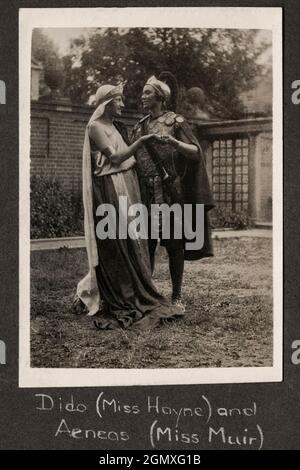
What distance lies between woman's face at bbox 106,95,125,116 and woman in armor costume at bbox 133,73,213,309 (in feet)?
0.40

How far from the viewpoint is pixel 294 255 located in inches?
128

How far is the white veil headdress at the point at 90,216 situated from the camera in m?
3.19

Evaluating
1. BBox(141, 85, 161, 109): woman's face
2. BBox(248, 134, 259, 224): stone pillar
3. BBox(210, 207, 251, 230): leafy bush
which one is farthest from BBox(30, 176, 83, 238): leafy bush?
BBox(248, 134, 259, 224): stone pillar

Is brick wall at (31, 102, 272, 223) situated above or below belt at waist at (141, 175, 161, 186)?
above

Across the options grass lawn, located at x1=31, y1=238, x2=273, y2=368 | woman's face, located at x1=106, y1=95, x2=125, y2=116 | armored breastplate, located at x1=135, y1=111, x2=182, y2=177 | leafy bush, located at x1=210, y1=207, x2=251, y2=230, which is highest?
woman's face, located at x1=106, y1=95, x2=125, y2=116

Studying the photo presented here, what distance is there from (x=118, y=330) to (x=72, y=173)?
2.98ft

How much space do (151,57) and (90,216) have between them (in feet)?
3.09

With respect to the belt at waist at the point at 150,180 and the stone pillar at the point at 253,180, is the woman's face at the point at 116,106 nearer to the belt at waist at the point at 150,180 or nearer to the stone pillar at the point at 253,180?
the belt at waist at the point at 150,180

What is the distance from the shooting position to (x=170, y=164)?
3.22 m

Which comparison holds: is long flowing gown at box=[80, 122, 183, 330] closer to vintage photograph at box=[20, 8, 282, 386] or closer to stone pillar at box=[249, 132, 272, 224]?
vintage photograph at box=[20, 8, 282, 386]

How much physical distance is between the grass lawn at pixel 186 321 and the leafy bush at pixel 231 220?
9 cm

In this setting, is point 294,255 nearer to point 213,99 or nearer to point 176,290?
point 176,290

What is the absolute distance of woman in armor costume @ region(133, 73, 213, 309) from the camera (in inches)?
126

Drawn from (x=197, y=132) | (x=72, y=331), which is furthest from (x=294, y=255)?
(x=72, y=331)
